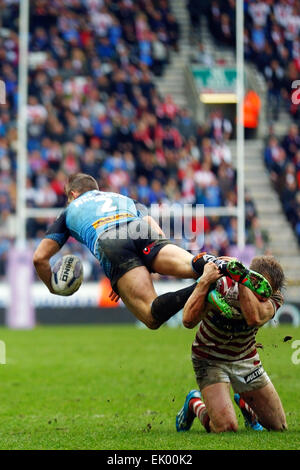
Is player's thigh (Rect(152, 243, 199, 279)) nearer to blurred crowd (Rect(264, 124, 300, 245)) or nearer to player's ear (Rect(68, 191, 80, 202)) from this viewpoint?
player's ear (Rect(68, 191, 80, 202))

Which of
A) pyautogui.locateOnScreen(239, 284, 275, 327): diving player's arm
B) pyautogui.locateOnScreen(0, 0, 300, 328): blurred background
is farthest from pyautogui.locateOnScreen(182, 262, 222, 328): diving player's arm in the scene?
pyautogui.locateOnScreen(0, 0, 300, 328): blurred background

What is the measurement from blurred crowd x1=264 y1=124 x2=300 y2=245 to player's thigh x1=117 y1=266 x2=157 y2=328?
14302mm

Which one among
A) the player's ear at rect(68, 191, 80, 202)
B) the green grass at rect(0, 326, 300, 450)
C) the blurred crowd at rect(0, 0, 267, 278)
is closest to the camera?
the green grass at rect(0, 326, 300, 450)

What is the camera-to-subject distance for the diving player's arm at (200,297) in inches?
283

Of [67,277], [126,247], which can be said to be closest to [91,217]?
[126,247]

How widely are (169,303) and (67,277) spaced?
1.00 meters

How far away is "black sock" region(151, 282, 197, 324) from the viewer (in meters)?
7.42

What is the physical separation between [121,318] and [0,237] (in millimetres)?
3258

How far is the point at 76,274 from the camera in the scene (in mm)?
7953

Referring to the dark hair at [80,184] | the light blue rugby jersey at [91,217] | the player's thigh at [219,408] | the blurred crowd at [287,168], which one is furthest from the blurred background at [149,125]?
the player's thigh at [219,408]

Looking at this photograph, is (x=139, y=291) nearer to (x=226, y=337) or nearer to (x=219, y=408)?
(x=226, y=337)

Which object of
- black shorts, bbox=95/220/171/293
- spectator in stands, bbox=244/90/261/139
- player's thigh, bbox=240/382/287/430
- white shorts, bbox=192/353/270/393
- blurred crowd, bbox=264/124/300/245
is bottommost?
blurred crowd, bbox=264/124/300/245

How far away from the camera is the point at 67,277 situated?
7.93 meters
